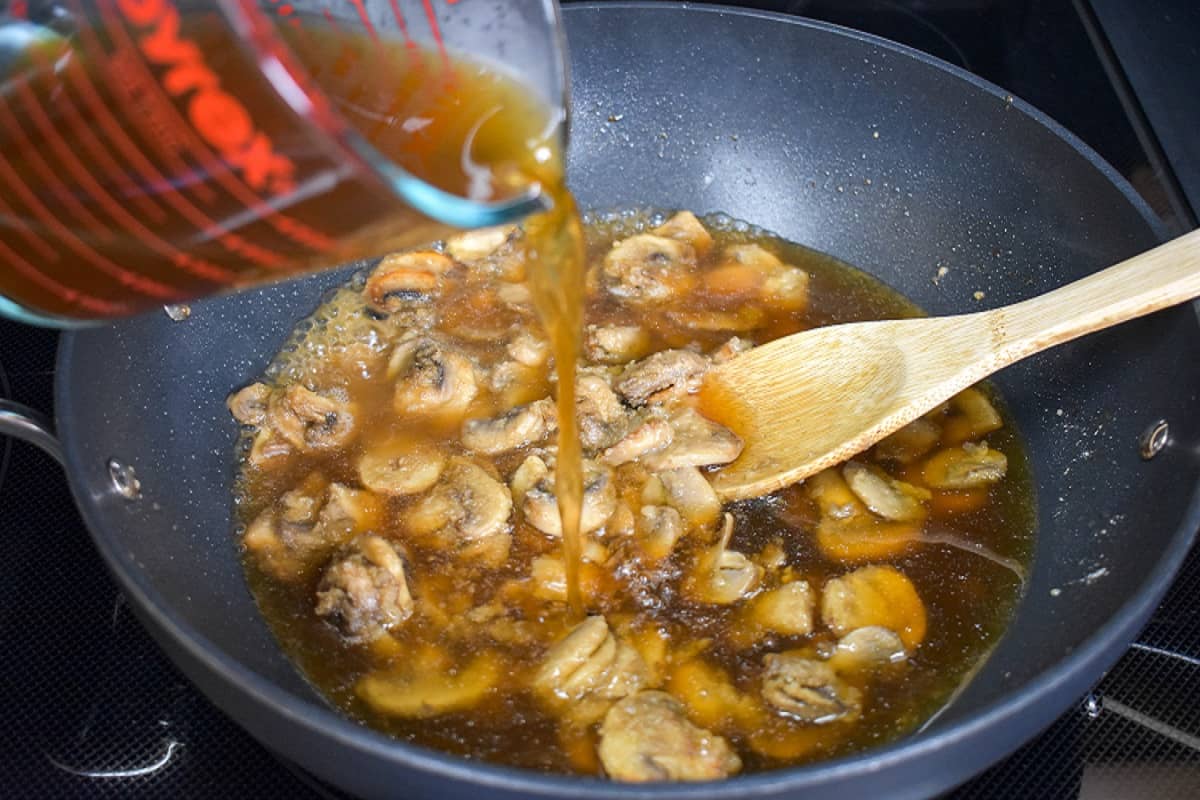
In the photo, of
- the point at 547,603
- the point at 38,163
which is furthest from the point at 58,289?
the point at 547,603

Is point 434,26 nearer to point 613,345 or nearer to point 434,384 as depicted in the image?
point 434,384

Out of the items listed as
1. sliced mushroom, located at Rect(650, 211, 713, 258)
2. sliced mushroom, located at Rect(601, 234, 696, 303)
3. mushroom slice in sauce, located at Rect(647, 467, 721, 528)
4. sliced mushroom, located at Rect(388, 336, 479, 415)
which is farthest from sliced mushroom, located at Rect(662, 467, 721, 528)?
sliced mushroom, located at Rect(650, 211, 713, 258)

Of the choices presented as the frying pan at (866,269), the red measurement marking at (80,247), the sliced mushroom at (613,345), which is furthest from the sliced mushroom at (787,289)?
the red measurement marking at (80,247)

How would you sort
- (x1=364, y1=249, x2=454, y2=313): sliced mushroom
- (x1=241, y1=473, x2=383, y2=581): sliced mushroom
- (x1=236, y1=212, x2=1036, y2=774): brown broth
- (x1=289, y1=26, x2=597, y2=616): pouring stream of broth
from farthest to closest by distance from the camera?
(x1=364, y1=249, x2=454, y2=313): sliced mushroom, (x1=241, y1=473, x2=383, y2=581): sliced mushroom, (x1=236, y1=212, x2=1036, y2=774): brown broth, (x1=289, y1=26, x2=597, y2=616): pouring stream of broth

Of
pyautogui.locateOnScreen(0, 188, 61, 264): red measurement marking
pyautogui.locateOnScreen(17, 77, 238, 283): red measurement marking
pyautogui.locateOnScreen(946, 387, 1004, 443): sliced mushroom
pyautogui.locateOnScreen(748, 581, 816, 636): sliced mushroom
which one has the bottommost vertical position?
pyautogui.locateOnScreen(748, 581, 816, 636): sliced mushroom

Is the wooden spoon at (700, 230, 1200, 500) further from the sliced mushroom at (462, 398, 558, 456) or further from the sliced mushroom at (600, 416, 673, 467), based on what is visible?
the sliced mushroom at (462, 398, 558, 456)

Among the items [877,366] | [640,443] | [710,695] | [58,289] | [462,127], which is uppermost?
[462,127]

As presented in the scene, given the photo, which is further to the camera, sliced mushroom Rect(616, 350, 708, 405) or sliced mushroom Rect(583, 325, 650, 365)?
sliced mushroom Rect(583, 325, 650, 365)
